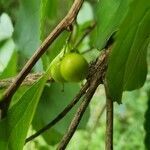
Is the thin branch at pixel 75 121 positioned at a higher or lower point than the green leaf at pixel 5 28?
lower

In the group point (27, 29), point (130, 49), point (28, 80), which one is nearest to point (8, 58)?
point (27, 29)

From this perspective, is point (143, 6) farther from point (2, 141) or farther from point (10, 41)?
point (10, 41)

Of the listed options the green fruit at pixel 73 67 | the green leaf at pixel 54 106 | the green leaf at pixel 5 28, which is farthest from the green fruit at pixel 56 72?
the green leaf at pixel 5 28

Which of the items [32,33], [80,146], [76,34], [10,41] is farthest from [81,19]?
[80,146]

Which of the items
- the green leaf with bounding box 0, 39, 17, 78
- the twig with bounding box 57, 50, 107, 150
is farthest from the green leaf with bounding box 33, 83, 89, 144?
the twig with bounding box 57, 50, 107, 150

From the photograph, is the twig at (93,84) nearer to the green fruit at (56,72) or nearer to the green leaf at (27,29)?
the green fruit at (56,72)
